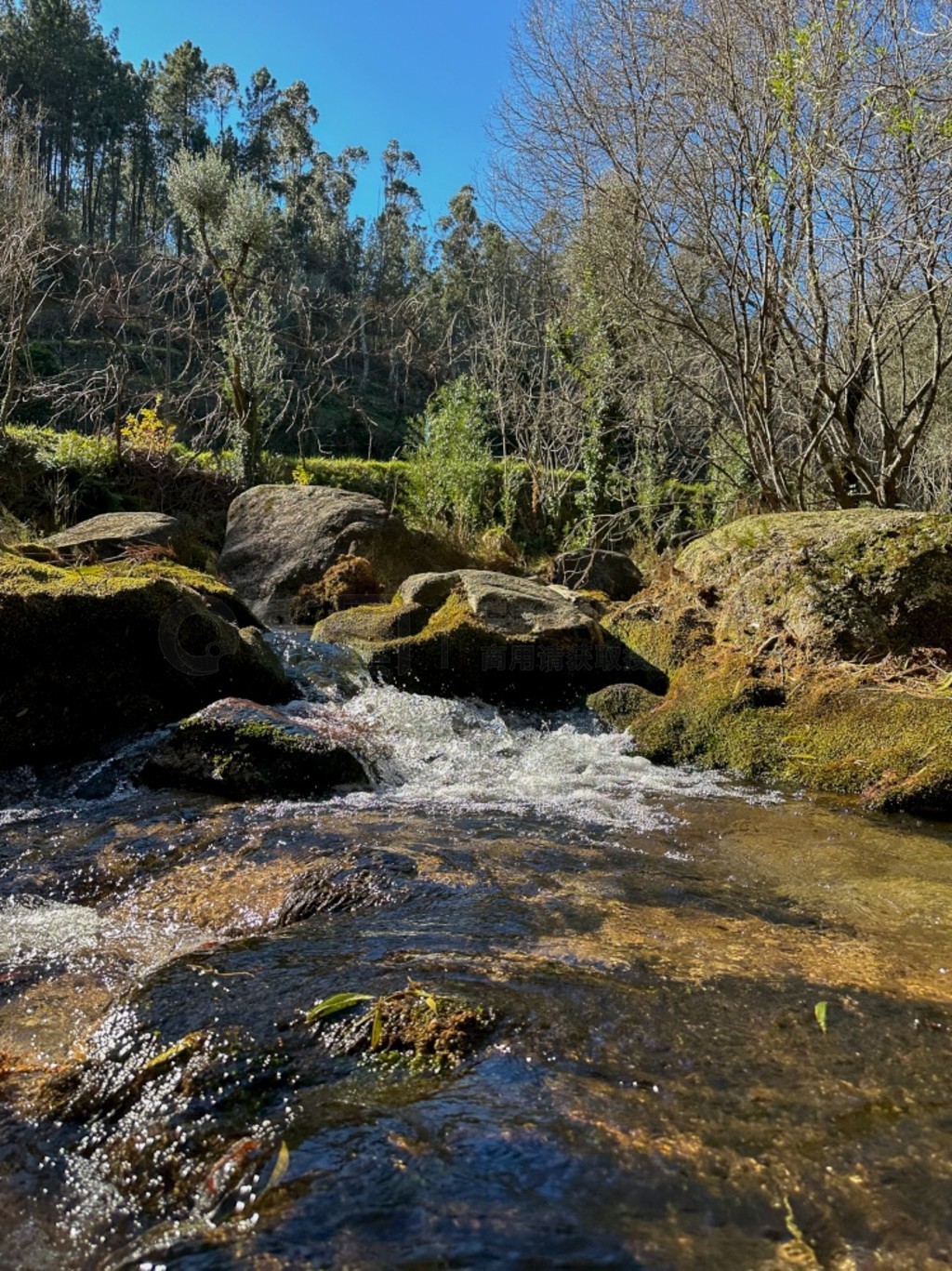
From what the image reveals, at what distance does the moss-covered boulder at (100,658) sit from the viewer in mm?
4969

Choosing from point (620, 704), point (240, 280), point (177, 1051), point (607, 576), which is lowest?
point (177, 1051)

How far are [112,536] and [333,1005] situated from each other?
24.0ft

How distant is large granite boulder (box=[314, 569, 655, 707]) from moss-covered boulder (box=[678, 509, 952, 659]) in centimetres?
111

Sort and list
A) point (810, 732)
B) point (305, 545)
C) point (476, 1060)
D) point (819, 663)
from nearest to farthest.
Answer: point (476, 1060) < point (810, 732) < point (819, 663) < point (305, 545)

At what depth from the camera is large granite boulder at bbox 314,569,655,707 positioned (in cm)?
687

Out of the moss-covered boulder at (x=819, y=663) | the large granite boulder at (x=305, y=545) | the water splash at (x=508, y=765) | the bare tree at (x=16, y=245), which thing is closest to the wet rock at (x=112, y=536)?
the large granite boulder at (x=305, y=545)

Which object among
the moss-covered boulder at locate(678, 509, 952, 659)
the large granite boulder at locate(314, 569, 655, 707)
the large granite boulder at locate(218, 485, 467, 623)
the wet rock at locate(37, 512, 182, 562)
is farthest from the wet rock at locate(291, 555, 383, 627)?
the moss-covered boulder at locate(678, 509, 952, 659)

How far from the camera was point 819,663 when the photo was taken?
5836mm

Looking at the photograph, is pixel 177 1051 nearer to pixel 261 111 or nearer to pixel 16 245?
pixel 16 245

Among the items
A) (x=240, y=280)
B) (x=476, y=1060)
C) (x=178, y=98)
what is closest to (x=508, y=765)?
(x=476, y=1060)

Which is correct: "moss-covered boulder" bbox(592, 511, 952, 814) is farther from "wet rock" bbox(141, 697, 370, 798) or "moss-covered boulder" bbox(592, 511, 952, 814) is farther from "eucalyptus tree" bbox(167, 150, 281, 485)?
"eucalyptus tree" bbox(167, 150, 281, 485)

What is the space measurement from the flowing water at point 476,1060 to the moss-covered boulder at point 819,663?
1.28m

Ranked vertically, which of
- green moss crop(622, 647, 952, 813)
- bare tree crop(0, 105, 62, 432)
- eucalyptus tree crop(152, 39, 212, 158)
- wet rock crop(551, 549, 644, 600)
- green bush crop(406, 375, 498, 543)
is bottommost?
green moss crop(622, 647, 952, 813)

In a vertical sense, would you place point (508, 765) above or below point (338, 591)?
below
